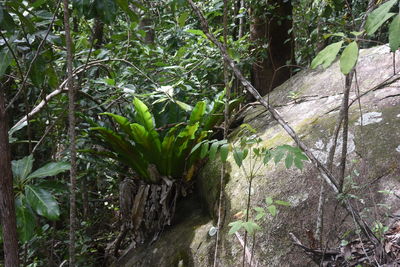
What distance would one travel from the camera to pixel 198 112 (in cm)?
293

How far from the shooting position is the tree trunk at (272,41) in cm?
416

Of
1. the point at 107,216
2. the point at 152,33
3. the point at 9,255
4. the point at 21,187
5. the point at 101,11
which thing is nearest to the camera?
the point at 9,255

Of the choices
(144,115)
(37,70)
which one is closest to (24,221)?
(37,70)

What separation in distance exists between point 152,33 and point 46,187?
418 centimetres

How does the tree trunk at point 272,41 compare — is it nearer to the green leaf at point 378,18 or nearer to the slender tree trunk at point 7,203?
the slender tree trunk at point 7,203

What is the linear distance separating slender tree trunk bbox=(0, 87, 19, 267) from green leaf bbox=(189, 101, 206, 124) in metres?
1.62

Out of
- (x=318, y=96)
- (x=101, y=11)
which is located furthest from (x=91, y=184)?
(x=101, y=11)

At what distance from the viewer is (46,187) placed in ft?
6.09

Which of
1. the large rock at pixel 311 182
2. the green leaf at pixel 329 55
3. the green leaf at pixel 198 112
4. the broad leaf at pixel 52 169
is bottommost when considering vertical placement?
the large rock at pixel 311 182

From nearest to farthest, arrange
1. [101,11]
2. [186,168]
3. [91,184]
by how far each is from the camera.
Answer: [101,11] < [186,168] < [91,184]

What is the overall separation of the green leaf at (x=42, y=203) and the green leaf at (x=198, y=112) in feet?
4.71

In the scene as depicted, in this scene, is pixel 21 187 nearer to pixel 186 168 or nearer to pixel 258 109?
pixel 186 168

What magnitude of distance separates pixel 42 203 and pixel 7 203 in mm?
252

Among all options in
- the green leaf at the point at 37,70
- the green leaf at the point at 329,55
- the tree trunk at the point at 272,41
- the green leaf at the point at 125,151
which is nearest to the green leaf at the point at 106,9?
the green leaf at the point at 37,70
